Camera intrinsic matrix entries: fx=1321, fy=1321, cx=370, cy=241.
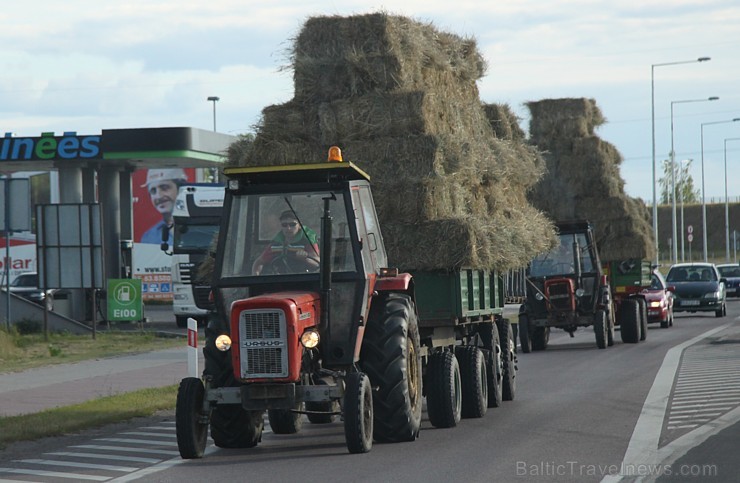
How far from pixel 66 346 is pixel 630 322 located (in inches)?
469

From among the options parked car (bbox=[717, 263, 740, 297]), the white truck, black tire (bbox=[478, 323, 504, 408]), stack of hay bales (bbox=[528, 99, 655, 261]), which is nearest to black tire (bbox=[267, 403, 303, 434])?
black tire (bbox=[478, 323, 504, 408])

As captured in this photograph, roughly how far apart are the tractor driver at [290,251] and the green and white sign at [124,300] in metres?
20.6

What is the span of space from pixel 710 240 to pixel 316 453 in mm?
120833

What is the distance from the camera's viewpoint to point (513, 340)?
17141 mm

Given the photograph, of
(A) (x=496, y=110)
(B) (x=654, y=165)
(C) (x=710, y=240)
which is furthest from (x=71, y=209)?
(C) (x=710, y=240)

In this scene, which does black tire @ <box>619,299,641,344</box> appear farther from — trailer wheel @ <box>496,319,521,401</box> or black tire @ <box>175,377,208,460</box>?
black tire @ <box>175,377,208,460</box>

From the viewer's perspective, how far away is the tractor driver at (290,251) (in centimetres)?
1162

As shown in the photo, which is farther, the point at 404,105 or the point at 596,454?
the point at 404,105

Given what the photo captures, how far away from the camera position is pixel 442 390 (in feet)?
43.4

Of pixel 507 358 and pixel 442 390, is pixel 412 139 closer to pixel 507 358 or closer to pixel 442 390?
pixel 507 358

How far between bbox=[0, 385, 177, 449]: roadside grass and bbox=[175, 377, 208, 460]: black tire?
226cm

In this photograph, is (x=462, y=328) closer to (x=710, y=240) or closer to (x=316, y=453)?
(x=316, y=453)

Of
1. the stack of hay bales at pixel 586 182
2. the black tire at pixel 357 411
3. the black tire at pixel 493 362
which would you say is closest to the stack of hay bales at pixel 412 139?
the black tire at pixel 493 362

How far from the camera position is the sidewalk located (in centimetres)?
1672
